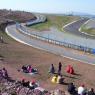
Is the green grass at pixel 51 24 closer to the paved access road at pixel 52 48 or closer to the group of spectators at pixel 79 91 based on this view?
the paved access road at pixel 52 48

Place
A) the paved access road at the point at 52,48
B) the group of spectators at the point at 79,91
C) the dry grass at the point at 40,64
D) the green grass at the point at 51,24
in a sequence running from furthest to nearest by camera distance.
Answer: the green grass at the point at 51,24
the paved access road at the point at 52,48
the dry grass at the point at 40,64
the group of spectators at the point at 79,91

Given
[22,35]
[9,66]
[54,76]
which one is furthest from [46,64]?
[22,35]

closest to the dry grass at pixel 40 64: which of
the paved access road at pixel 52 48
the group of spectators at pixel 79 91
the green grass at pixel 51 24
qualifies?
the paved access road at pixel 52 48

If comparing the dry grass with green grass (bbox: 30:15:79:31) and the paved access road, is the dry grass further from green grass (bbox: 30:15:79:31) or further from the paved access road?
green grass (bbox: 30:15:79:31)

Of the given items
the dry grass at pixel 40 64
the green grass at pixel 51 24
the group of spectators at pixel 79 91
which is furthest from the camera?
the green grass at pixel 51 24

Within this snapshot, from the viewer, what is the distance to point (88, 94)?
101ft

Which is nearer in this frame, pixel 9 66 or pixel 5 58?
pixel 9 66

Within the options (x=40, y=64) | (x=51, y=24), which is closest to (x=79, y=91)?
(x=40, y=64)

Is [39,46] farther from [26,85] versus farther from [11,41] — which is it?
[26,85]

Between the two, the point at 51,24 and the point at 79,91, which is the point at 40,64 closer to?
the point at 79,91

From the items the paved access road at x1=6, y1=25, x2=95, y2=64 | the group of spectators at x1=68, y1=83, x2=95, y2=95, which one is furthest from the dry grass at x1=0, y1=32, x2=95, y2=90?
the group of spectators at x1=68, y1=83, x2=95, y2=95

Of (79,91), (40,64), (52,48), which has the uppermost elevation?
(79,91)

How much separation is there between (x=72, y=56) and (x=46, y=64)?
340 inches

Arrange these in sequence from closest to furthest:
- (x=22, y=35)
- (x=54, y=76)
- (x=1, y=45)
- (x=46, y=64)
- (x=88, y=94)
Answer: (x=88, y=94), (x=54, y=76), (x=46, y=64), (x=1, y=45), (x=22, y=35)
